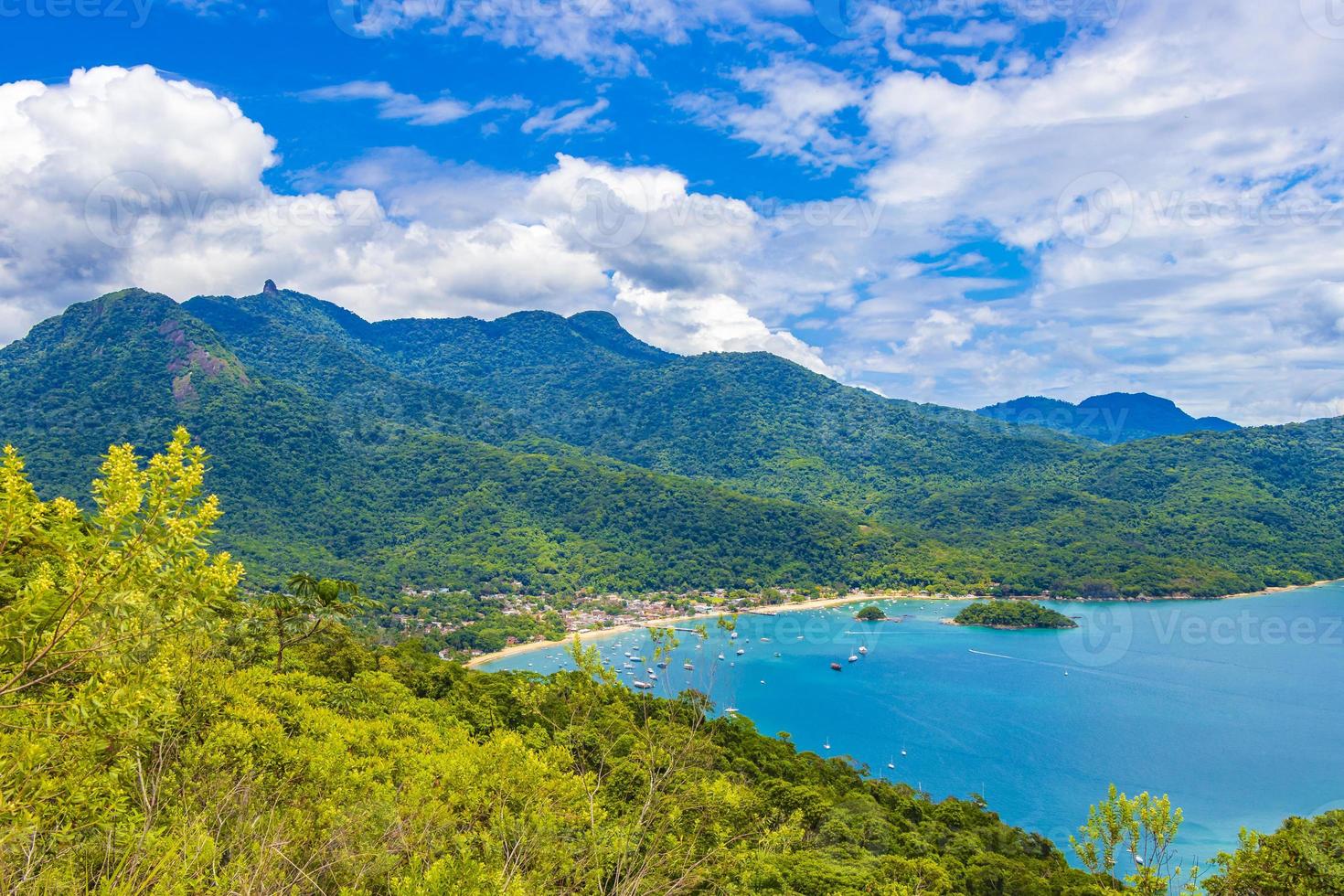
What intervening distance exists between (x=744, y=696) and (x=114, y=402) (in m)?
98.7

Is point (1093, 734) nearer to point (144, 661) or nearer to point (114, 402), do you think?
point (144, 661)

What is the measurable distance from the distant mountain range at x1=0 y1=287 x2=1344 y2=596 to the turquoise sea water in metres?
12.1

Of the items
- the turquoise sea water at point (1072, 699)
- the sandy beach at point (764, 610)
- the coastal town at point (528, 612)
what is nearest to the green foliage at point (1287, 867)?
the turquoise sea water at point (1072, 699)

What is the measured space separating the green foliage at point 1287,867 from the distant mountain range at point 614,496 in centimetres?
7320

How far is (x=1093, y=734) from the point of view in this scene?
162 ft

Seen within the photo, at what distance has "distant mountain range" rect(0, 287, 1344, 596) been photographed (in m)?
90.1

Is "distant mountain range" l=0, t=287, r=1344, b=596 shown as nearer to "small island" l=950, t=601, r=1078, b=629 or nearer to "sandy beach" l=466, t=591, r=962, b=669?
"sandy beach" l=466, t=591, r=962, b=669

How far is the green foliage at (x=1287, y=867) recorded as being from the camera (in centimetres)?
1129

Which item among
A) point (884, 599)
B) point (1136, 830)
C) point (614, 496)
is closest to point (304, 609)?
point (1136, 830)

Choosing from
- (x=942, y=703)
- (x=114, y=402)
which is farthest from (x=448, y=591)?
(x=114, y=402)

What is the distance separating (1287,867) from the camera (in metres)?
11.7

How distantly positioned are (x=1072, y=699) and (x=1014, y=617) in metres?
23.6

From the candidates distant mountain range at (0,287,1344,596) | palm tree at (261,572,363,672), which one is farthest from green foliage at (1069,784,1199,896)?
distant mountain range at (0,287,1344,596)

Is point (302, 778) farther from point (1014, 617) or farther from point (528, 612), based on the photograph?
point (1014, 617)
